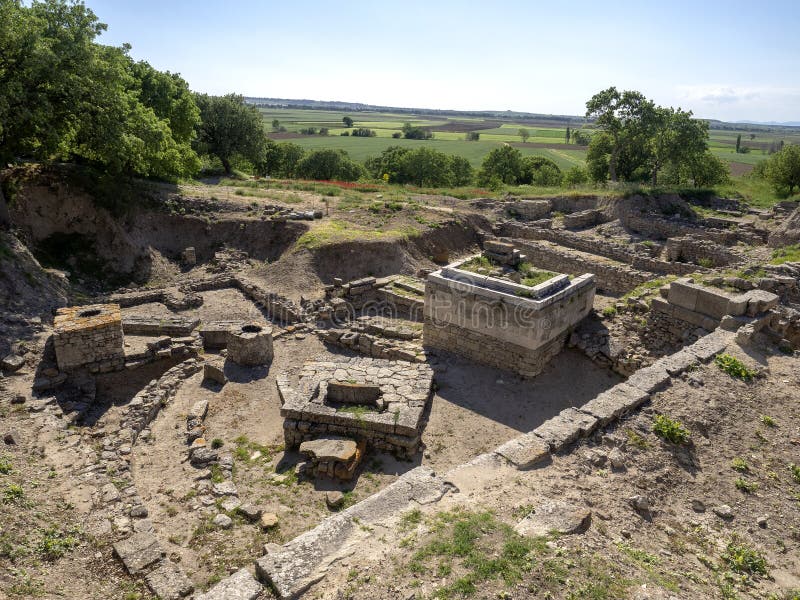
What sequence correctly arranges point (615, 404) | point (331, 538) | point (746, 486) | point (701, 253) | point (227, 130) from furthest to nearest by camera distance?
1. point (227, 130)
2. point (701, 253)
3. point (615, 404)
4. point (746, 486)
5. point (331, 538)

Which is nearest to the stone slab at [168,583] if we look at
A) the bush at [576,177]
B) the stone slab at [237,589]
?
the stone slab at [237,589]

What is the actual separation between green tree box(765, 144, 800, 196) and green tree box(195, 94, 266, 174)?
35152 mm

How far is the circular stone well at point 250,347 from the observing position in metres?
12.1

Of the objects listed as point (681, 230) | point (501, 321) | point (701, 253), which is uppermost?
point (681, 230)

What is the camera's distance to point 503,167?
159 feet

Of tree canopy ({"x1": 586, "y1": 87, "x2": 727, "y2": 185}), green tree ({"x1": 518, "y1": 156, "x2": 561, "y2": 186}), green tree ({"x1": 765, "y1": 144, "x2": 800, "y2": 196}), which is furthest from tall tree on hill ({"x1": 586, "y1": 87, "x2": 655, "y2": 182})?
green tree ({"x1": 518, "y1": 156, "x2": 561, "y2": 186})

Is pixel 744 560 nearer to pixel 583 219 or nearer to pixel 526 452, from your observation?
pixel 526 452

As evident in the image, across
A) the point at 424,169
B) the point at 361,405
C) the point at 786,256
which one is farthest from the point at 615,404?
the point at 424,169

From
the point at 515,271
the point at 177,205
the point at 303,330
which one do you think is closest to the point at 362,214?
the point at 177,205

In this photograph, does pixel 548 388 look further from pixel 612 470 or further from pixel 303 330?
pixel 303 330

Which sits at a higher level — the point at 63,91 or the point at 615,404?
the point at 63,91

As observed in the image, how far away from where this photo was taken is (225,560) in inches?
253

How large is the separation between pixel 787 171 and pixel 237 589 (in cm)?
3712

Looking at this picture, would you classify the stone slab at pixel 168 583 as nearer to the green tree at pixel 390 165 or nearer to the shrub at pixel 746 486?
the shrub at pixel 746 486
